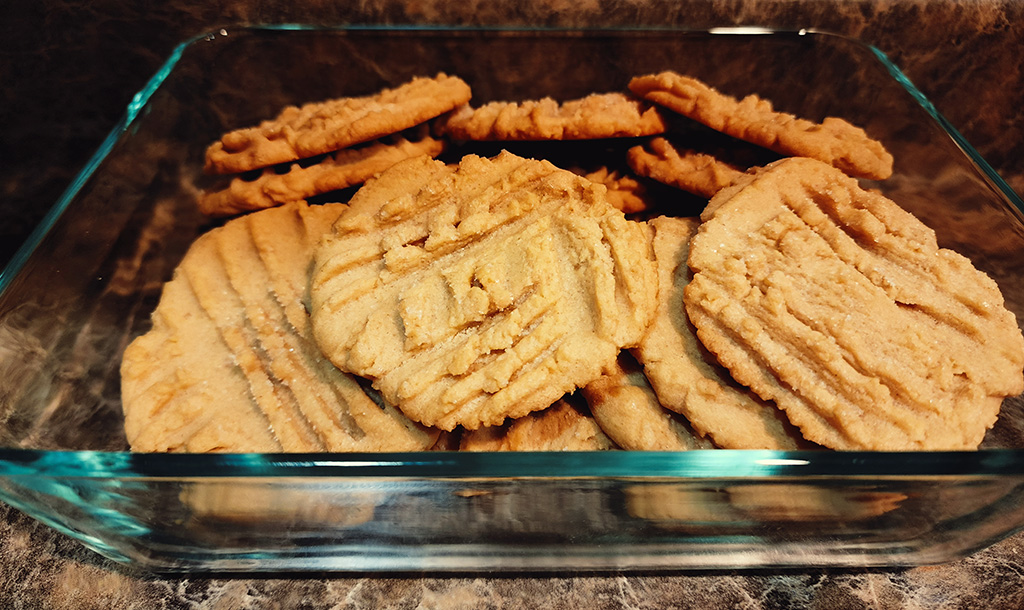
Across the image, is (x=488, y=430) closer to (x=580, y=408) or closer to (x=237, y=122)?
(x=580, y=408)

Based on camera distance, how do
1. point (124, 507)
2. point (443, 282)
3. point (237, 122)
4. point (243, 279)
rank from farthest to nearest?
point (237, 122) → point (243, 279) → point (443, 282) → point (124, 507)

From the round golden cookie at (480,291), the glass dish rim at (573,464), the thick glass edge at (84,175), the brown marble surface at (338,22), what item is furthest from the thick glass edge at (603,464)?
the brown marble surface at (338,22)

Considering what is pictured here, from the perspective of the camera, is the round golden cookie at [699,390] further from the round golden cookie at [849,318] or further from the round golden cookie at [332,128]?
the round golden cookie at [332,128]

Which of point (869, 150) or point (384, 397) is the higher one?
point (869, 150)

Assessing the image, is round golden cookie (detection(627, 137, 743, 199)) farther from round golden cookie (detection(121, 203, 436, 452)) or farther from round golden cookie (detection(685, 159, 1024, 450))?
round golden cookie (detection(121, 203, 436, 452))

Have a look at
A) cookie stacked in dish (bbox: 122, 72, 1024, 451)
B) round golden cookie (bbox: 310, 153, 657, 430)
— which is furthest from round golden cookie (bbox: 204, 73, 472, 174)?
round golden cookie (bbox: 310, 153, 657, 430)

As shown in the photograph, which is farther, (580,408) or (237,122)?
(237,122)

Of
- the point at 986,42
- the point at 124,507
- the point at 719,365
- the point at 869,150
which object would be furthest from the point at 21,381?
the point at 986,42

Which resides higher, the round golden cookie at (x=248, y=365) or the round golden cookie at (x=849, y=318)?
the round golden cookie at (x=849, y=318)
